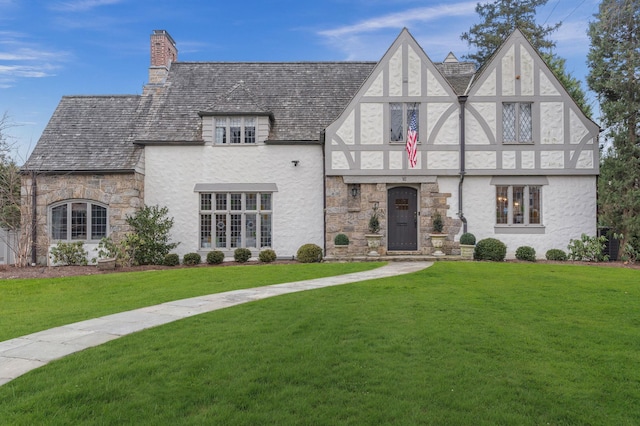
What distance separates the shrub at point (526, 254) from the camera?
1495 centimetres

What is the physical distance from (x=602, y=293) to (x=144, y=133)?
53.2 feet

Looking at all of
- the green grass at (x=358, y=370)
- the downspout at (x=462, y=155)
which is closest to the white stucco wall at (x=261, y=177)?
the downspout at (x=462, y=155)

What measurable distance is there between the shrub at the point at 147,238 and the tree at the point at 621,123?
1659 cm

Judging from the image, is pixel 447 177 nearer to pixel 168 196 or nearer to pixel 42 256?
pixel 168 196

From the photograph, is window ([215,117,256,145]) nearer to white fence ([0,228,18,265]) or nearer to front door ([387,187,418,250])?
front door ([387,187,418,250])

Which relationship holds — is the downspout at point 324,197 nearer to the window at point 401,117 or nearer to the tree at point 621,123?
the window at point 401,117

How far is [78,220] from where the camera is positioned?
15.8 m

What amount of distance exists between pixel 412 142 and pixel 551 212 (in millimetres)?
6153

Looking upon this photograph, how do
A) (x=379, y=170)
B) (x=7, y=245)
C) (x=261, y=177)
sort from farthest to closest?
(x=261, y=177)
(x=7, y=245)
(x=379, y=170)

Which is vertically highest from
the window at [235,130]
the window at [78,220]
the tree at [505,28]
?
the tree at [505,28]

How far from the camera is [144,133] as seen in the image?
16609 mm

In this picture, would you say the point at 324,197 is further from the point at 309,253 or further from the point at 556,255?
the point at 556,255

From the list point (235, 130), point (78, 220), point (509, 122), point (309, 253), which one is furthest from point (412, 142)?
point (78, 220)

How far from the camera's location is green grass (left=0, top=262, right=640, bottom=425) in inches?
130
